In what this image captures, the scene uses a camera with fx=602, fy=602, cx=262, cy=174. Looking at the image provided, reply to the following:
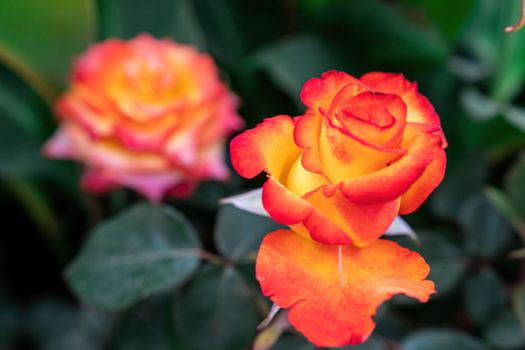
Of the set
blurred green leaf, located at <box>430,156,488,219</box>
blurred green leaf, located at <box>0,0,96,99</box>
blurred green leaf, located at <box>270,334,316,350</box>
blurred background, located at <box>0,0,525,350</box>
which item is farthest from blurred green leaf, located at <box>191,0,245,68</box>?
blurred green leaf, located at <box>270,334,316,350</box>

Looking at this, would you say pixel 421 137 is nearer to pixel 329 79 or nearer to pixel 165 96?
pixel 329 79

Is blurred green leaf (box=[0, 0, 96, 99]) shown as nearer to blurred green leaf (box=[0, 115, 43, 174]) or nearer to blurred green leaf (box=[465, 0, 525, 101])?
blurred green leaf (box=[0, 115, 43, 174])

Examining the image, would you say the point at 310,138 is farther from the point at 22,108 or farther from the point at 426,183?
the point at 22,108

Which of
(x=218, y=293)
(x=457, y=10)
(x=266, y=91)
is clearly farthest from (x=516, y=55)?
(x=218, y=293)

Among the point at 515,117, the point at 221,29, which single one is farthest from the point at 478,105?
the point at 221,29

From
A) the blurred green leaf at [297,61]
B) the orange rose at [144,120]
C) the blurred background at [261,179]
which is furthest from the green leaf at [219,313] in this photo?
the blurred green leaf at [297,61]
